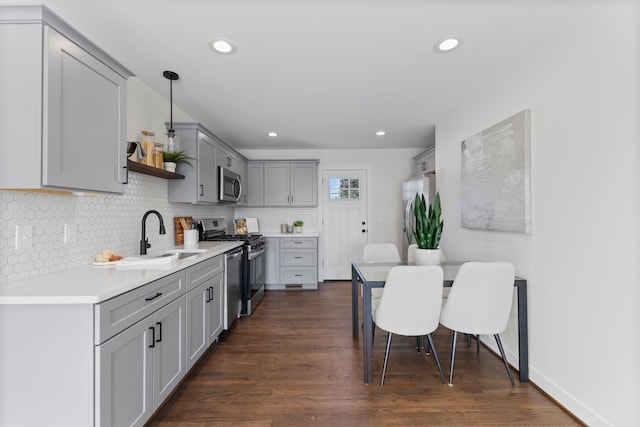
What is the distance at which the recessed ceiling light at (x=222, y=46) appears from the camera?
1.85 metres

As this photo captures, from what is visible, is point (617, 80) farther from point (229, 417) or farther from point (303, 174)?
point (303, 174)

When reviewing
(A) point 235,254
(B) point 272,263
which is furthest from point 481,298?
(B) point 272,263

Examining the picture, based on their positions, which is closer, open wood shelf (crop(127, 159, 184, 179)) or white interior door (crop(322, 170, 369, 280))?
open wood shelf (crop(127, 159, 184, 179))

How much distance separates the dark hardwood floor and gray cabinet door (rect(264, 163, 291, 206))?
8.09ft

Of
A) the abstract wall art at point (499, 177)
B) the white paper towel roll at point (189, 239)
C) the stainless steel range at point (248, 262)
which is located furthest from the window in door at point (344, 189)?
the white paper towel roll at point (189, 239)

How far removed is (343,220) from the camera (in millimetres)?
5059

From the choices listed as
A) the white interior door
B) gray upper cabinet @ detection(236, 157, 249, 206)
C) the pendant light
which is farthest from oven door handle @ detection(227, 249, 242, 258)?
the white interior door

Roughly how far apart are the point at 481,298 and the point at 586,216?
2.54ft

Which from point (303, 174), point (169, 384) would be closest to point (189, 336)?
point (169, 384)

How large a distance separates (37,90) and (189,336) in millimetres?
1638

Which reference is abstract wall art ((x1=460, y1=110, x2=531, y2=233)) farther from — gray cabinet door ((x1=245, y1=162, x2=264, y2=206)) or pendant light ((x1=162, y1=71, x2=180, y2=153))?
gray cabinet door ((x1=245, y1=162, x2=264, y2=206))

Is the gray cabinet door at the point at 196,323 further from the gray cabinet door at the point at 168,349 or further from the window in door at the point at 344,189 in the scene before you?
the window in door at the point at 344,189

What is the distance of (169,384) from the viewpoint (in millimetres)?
1710

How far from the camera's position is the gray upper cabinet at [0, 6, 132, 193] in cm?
123
